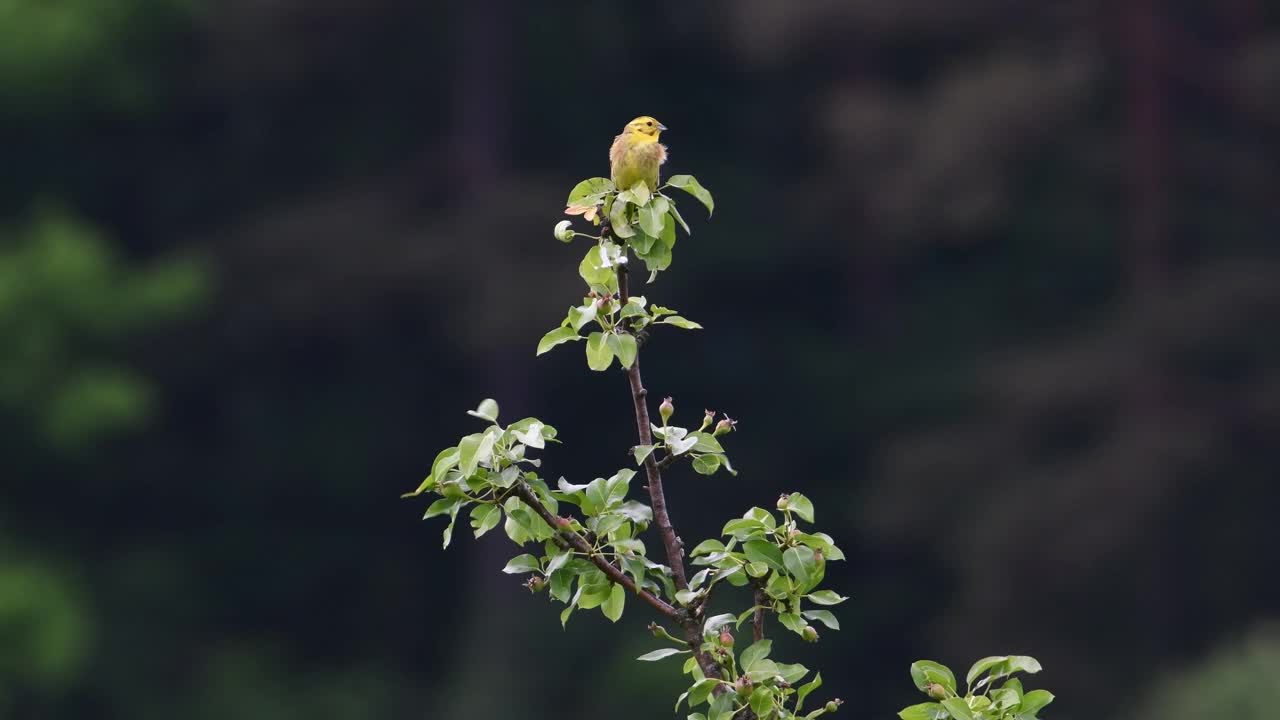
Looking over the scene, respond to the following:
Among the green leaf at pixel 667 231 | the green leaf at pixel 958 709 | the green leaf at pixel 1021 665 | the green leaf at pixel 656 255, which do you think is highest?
the green leaf at pixel 667 231

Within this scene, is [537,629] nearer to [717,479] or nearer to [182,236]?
[717,479]

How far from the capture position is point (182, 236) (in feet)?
50.9

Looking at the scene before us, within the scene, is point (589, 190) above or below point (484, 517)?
above

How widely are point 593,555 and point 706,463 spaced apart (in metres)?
0.19

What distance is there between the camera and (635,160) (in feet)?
8.23

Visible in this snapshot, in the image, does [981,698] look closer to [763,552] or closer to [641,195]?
[763,552]

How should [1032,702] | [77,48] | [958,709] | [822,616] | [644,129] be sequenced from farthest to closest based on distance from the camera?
[77,48], [644,129], [822,616], [1032,702], [958,709]

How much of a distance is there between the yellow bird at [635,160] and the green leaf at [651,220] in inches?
4.0

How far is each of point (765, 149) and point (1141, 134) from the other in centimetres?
387

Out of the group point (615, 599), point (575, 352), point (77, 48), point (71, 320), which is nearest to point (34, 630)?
point (71, 320)

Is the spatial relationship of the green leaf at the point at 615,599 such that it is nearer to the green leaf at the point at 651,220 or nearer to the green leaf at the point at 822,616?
the green leaf at the point at 822,616

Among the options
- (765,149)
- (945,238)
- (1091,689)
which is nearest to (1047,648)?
(1091,689)

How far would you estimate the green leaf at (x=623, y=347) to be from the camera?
221 centimetres

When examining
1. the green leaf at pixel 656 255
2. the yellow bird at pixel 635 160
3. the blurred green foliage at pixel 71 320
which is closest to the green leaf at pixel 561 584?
the green leaf at pixel 656 255
